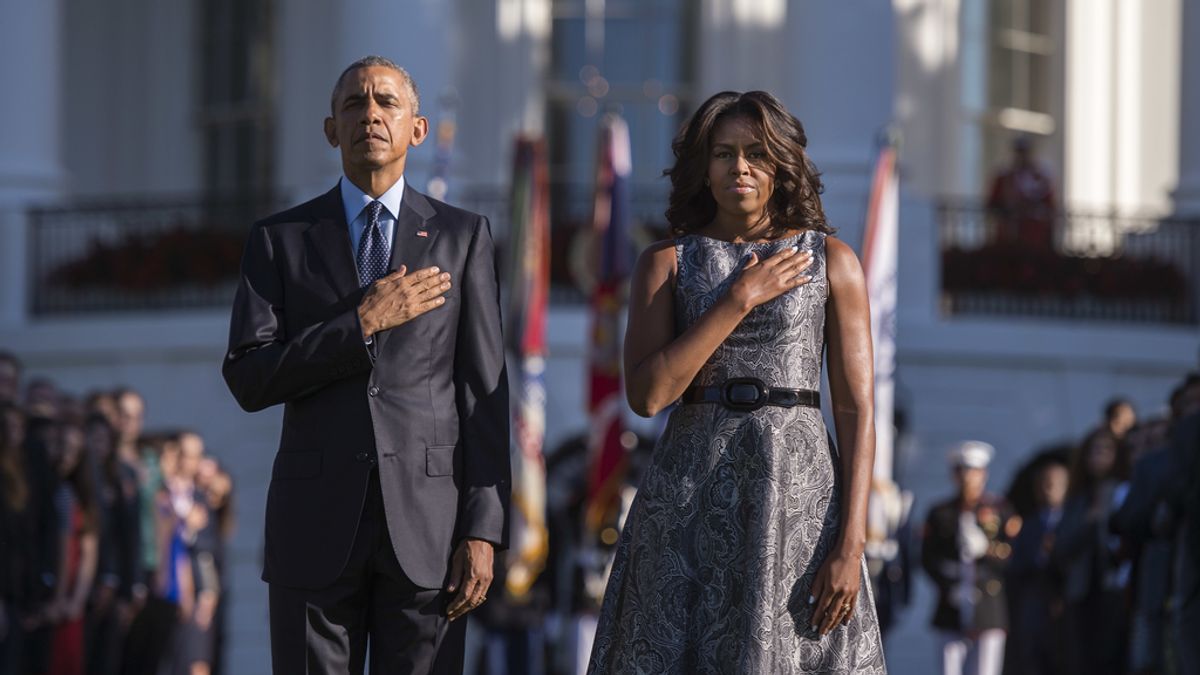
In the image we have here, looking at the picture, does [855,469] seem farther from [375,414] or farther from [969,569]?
[969,569]

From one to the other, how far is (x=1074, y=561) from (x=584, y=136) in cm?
1025

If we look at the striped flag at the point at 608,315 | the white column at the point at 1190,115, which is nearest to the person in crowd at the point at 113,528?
the striped flag at the point at 608,315

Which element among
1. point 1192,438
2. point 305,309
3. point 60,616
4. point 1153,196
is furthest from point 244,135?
point 305,309

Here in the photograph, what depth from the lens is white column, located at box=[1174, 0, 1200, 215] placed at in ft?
72.6

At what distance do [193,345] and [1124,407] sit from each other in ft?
31.0

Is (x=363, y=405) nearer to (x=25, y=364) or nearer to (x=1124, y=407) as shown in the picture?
(x=1124, y=407)

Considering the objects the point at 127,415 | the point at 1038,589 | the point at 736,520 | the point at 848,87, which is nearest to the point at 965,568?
the point at 1038,589

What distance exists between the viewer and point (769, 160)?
5.73 metres

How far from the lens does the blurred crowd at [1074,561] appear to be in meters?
10.7

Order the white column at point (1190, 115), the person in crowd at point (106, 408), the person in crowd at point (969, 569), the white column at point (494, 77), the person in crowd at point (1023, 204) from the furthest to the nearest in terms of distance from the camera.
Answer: the white column at point (494, 77)
the white column at point (1190, 115)
the person in crowd at point (1023, 204)
the person in crowd at point (969, 569)
the person in crowd at point (106, 408)

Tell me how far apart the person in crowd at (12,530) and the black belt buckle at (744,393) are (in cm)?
686

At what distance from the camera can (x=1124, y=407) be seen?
1425 centimetres

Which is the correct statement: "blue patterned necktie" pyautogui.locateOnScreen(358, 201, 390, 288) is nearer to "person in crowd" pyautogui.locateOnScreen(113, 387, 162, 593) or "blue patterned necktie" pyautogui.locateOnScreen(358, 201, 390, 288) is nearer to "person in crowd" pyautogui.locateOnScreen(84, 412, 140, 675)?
"person in crowd" pyautogui.locateOnScreen(84, 412, 140, 675)

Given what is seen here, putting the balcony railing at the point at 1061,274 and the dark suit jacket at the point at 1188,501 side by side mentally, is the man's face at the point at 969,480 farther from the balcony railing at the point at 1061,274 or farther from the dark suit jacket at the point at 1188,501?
the balcony railing at the point at 1061,274
